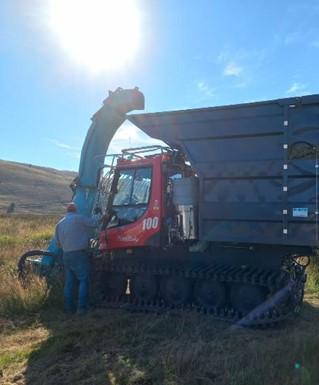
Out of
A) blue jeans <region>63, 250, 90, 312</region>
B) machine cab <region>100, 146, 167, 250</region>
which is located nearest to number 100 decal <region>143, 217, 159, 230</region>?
machine cab <region>100, 146, 167, 250</region>

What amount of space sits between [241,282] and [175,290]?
123cm

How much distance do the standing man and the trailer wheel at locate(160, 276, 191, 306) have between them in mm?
1380

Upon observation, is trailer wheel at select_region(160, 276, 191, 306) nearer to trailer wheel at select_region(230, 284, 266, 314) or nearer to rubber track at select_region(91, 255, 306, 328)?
rubber track at select_region(91, 255, 306, 328)

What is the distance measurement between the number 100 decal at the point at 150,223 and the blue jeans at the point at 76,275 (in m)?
1.33

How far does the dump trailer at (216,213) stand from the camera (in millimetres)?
7090

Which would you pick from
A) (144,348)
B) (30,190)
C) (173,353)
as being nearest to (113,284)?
(144,348)

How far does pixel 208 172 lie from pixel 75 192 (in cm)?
371

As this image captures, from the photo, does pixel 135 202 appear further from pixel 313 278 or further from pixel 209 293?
pixel 313 278

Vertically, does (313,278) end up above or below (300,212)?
below

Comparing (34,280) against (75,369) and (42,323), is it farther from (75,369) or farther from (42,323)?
(75,369)

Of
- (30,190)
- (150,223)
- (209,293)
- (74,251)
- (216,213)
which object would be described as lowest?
(209,293)

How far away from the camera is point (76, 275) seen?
29.2 feet

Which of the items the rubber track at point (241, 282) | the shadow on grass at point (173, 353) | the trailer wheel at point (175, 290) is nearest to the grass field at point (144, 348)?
the shadow on grass at point (173, 353)

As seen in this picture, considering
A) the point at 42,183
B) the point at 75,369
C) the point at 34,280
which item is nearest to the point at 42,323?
the point at 34,280
